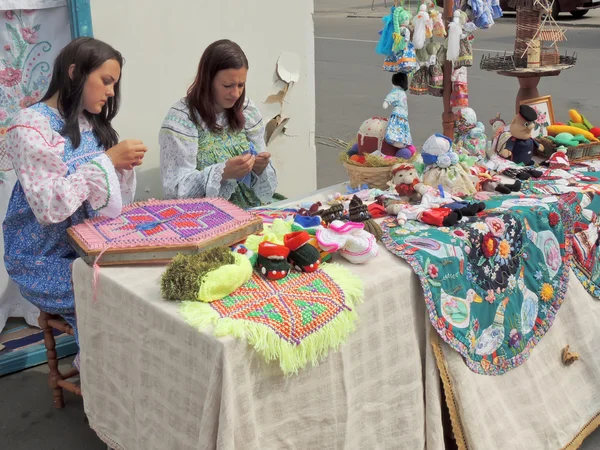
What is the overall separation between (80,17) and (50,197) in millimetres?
1029

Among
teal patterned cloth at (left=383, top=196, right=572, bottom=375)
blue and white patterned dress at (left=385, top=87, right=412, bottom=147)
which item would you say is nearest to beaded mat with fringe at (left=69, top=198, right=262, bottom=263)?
teal patterned cloth at (left=383, top=196, right=572, bottom=375)

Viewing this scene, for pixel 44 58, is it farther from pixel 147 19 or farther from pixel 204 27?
pixel 204 27

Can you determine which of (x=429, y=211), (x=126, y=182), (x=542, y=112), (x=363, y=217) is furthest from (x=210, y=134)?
(x=542, y=112)

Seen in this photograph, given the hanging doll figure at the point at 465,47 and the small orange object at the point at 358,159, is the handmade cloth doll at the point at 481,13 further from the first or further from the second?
the small orange object at the point at 358,159

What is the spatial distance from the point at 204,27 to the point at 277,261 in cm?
172

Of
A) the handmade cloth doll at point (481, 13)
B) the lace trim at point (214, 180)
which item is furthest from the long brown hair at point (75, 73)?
the handmade cloth doll at point (481, 13)

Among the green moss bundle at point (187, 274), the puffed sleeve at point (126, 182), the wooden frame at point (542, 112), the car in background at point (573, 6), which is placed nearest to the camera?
the green moss bundle at point (187, 274)

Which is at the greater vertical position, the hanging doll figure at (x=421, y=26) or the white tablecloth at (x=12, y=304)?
the hanging doll figure at (x=421, y=26)

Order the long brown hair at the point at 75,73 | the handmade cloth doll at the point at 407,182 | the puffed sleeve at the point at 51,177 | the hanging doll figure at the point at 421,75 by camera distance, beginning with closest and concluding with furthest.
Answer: the puffed sleeve at the point at 51,177 → the long brown hair at the point at 75,73 → the handmade cloth doll at the point at 407,182 → the hanging doll figure at the point at 421,75

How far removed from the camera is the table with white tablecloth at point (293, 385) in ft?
5.73

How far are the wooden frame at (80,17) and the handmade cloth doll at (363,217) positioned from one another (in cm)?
132

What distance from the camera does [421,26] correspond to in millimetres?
2803

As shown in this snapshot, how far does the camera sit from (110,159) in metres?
2.25

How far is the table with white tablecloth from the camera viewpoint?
175cm
